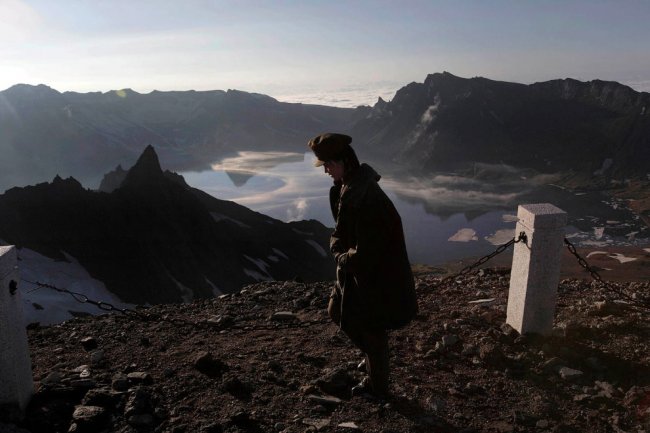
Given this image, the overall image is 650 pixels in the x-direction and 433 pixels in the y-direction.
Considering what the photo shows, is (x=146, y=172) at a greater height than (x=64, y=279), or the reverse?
(x=146, y=172)

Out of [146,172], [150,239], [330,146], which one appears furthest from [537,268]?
[146,172]

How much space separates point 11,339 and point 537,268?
22.4 feet

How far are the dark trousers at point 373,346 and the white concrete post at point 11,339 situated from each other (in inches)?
144

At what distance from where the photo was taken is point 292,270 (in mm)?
68188

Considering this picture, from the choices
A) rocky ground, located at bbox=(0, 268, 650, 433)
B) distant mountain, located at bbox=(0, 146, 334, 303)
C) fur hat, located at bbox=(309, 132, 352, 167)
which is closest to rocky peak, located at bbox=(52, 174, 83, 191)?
distant mountain, located at bbox=(0, 146, 334, 303)

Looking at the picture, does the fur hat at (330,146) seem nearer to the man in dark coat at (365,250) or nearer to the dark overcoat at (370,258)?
the man in dark coat at (365,250)

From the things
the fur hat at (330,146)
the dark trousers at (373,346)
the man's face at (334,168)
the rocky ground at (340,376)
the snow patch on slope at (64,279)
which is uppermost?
the fur hat at (330,146)

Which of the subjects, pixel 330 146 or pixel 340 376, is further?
pixel 340 376

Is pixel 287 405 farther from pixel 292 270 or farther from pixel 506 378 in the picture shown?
pixel 292 270

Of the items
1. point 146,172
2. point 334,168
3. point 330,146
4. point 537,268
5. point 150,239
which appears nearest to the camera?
point 330,146

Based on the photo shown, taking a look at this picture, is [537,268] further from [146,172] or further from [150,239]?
[146,172]

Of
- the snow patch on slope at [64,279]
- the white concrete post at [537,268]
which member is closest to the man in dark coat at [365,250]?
the white concrete post at [537,268]

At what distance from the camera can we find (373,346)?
5.64 meters

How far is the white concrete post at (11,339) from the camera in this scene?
5184mm
